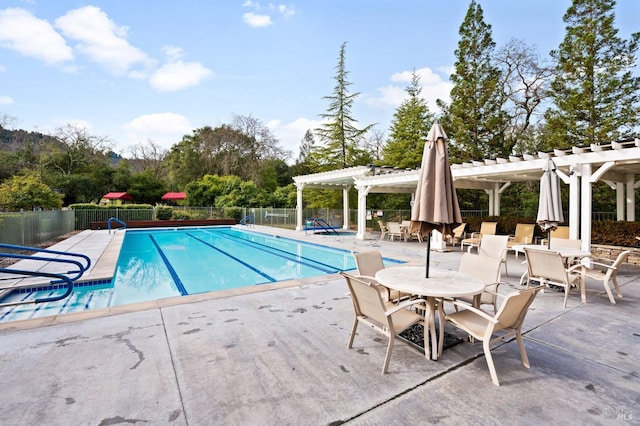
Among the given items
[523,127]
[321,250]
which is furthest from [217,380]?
[523,127]

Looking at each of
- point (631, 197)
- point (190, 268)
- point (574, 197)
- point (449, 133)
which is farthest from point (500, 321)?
point (449, 133)

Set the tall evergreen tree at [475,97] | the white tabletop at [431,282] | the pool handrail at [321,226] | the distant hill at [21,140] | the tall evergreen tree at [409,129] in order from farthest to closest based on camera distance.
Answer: the distant hill at [21,140]
the tall evergreen tree at [409,129]
the tall evergreen tree at [475,97]
the pool handrail at [321,226]
the white tabletop at [431,282]

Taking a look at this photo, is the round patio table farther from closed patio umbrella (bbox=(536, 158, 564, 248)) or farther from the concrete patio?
closed patio umbrella (bbox=(536, 158, 564, 248))

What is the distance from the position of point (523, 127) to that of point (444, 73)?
5831 mm

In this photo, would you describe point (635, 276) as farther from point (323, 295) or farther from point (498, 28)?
point (498, 28)

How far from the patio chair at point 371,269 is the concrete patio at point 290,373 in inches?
20.2

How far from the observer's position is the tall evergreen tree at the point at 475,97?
18.1 m

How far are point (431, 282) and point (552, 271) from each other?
2699 millimetres

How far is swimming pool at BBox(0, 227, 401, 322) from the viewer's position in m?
5.32

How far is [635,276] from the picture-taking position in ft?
20.5

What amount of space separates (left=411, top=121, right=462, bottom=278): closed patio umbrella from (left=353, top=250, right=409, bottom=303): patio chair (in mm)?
610

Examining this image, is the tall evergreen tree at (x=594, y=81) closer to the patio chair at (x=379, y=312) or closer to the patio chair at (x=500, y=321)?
the patio chair at (x=500, y=321)

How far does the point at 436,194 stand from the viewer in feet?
10.5
